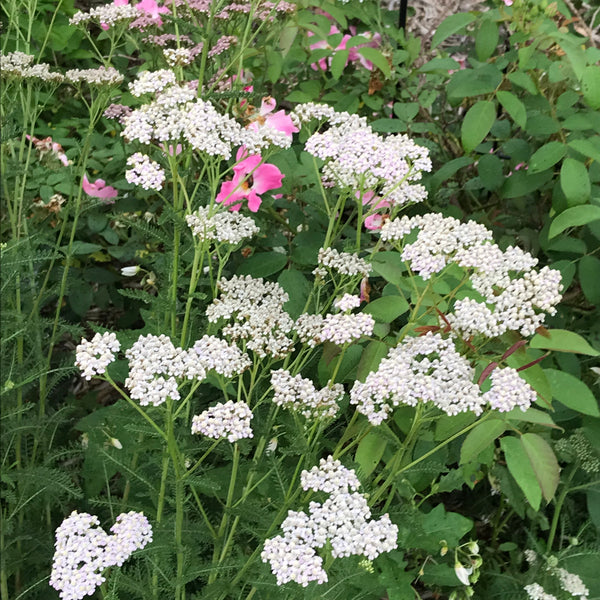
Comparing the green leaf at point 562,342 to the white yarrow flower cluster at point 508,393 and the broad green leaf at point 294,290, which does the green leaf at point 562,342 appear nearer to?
the white yarrow flower cluster at point 508,393

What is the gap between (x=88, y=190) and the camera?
1.85 metres

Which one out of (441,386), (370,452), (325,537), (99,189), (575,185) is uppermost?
(575,185)

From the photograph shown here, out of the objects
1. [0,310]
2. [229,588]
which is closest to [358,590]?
[229,588]

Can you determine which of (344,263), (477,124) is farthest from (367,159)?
(477,124)

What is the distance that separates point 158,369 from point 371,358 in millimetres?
362

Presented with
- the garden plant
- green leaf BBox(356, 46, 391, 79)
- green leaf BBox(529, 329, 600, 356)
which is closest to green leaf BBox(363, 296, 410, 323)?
the garden plant

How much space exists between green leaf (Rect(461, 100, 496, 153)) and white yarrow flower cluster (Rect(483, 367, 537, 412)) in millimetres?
492

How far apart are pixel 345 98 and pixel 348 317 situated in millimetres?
887

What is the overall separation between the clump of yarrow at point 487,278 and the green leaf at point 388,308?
109 mm

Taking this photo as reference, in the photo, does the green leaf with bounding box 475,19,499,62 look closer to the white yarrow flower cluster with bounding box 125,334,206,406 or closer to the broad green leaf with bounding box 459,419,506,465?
the broad green leaf with bounding box 459,419,506,465

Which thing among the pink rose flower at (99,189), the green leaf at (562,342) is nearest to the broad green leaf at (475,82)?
the green leaf at (562,342)

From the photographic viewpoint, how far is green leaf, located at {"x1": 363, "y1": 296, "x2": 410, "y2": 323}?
3.95 feet

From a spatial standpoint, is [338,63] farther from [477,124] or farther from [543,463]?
[543,463]

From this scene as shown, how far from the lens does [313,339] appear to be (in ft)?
3.68
